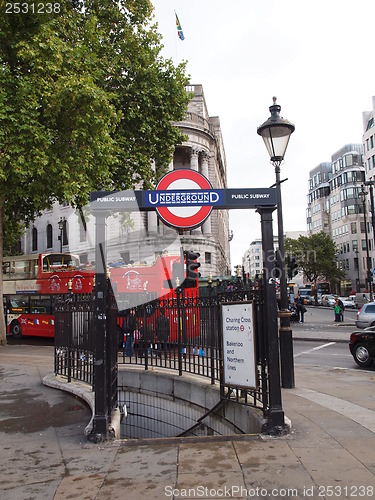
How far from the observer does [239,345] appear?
6.36 m

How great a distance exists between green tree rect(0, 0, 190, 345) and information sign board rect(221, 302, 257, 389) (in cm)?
1313

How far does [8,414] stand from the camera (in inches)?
291

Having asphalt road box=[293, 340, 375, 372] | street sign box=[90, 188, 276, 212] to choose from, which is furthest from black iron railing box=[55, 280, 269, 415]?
asphalt road box=[293, 340, 375, 372]

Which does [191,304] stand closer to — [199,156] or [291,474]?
[291,474]

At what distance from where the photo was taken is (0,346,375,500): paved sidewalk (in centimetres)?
401

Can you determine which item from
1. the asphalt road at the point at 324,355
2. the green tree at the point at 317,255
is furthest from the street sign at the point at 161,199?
the green tree at the point at 317,255

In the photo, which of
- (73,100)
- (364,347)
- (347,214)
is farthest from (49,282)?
(347,214)

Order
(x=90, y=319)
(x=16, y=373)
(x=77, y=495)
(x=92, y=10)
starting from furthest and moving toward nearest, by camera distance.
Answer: (x=92, y=10) < (x=16, y=373) < (x=90, y=319) < (x=77, y=495)

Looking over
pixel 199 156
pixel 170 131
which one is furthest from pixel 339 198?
pixel 170 131

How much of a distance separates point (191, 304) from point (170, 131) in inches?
687

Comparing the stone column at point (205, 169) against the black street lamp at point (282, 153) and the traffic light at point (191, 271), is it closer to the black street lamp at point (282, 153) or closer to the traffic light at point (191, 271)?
the black street lamp at point (282, 153)

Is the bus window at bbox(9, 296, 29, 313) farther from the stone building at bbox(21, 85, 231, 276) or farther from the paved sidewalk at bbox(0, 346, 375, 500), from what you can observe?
the stone building at bbox(21, 85, 231, 276)

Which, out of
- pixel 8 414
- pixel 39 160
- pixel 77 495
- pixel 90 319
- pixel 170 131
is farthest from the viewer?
pixel 170 131

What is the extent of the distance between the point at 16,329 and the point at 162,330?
18.8 metres
